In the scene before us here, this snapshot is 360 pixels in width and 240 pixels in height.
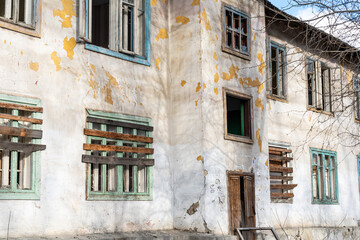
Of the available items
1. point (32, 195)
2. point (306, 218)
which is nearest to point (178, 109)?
point (32, 195)

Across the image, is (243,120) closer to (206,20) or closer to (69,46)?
(206,20)

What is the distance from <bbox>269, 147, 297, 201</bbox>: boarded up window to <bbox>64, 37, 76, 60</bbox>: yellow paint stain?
19.8ft

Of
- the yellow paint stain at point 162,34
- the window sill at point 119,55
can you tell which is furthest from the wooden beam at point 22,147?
the yellow paint stain at point 162,34

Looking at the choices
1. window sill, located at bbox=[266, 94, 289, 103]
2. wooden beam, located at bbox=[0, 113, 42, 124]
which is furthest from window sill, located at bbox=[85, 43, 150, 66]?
window sill, located at bbox=[266, 94, 289, 103]

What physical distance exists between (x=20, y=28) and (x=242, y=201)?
5698 mm

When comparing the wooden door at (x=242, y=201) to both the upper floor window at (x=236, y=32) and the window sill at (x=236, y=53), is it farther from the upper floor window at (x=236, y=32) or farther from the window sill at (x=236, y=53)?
the upper floor window at (x=236, y=32)

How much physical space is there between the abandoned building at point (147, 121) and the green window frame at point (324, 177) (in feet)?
2.55

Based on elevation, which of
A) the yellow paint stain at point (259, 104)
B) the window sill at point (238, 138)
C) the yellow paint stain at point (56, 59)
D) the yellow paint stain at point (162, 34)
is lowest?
the window sill at point (238, 138)

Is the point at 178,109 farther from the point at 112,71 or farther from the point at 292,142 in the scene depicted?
the point at 292,142

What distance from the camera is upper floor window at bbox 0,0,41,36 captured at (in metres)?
9.11

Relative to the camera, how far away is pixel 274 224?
13.5m

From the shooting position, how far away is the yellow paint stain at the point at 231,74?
39.3ft

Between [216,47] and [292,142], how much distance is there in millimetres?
4328

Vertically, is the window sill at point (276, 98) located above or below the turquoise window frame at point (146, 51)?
below
